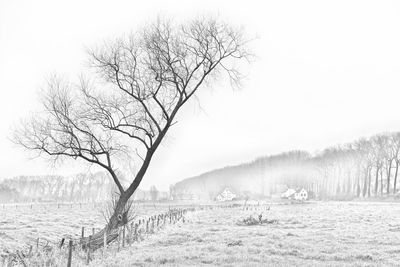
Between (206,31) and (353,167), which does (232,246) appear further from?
(353,167)

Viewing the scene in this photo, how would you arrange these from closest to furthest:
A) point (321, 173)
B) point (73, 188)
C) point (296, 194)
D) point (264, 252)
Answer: point (264, 252)
point (321, 173)
point (296, 194)
point (73, 188)

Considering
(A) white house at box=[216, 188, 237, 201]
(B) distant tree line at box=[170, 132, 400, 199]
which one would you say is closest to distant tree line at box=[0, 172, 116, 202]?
(B) distant tree line at box=[170, 132, 400, 199]

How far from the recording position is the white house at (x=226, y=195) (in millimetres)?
144250

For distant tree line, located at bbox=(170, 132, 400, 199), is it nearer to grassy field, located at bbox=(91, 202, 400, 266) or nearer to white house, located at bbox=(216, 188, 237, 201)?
white house, located at bbox=(216, 188, 237, 201)

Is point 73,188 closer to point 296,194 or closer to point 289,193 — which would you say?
point 289,193

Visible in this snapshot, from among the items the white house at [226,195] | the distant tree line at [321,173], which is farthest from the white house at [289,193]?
Answer: the white house at [226,195]

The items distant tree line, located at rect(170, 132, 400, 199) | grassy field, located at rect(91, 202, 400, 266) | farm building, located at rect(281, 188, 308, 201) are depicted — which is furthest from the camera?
farm building, located at rect(281, 188, 308, 201)

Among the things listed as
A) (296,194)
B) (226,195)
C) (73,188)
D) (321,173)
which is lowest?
(226,195)

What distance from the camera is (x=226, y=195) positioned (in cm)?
14638

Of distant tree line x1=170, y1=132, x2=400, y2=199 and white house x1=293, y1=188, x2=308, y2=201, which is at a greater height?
distant tree line x1=170, y1=132, x2=400, y2=199

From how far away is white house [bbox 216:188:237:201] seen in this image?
473ft

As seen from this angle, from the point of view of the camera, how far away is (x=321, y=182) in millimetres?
135750

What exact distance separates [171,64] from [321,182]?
126 m

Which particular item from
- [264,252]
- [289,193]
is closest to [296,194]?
[289,193]
